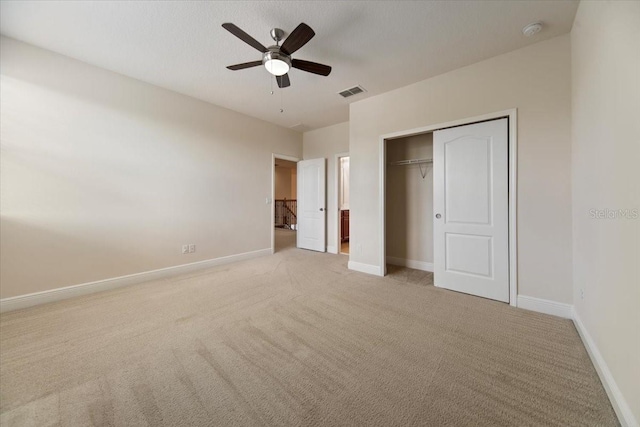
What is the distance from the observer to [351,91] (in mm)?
3527

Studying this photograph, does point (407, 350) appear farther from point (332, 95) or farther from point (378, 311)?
point (332, 95)

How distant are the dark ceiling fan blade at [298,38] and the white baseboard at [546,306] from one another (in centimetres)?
335

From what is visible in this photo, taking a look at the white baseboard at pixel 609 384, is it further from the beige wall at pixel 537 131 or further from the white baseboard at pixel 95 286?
the white baseboard at pixel 95 286

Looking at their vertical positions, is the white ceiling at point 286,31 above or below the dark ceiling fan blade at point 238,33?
above

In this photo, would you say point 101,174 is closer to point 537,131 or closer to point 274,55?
point 274,55

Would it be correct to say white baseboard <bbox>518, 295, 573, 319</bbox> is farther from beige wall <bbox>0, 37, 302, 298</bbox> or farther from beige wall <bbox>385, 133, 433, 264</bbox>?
beige wall <bbox>0, 37, 302, 298</bbox>

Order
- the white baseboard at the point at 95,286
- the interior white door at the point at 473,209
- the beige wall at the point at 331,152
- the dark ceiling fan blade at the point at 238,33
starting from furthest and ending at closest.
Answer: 1. the beige wall at the point at 331,152
2. the interior white door at the point at 473,209
3. the white baseboard at the point at 95,286
4. the dark ceiling fan blade at the point at 238,33

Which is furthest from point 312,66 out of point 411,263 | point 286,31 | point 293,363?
point 411,263

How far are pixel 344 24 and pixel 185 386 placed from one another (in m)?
3.18

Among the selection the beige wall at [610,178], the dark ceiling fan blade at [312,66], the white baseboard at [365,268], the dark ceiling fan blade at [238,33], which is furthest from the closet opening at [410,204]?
the dark ceiling fan blade at [238,33]

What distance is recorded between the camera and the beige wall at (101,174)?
2.47m

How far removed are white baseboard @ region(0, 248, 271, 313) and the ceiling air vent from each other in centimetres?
349

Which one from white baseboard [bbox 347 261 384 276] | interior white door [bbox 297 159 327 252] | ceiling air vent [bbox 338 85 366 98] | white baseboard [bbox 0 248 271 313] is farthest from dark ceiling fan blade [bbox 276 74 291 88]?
white baseboard [bbox 0 248 271 313]

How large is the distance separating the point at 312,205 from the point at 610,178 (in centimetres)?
454
